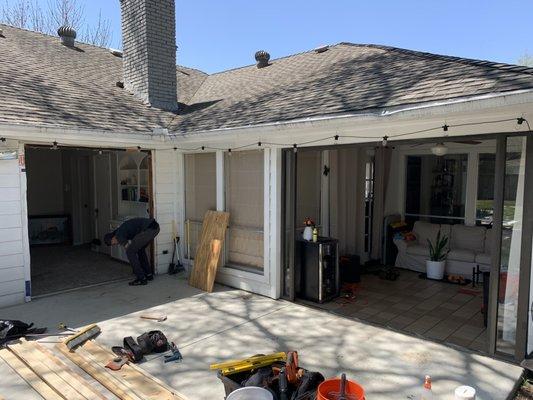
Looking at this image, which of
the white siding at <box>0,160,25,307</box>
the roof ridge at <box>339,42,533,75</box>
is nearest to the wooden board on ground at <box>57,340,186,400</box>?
the white siding at <box>0,160,25,307</box>

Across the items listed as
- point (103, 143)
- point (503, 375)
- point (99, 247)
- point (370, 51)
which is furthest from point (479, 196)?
point (99, 247)

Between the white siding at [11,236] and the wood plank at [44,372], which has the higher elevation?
the white siding at [11,236]

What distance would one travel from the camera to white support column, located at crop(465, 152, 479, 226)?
7348 millimetres

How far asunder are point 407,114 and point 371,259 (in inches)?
190

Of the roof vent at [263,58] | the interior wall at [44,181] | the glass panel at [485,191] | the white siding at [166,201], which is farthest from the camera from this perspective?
the interior wall at [44,181]

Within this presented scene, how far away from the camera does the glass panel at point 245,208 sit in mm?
6234

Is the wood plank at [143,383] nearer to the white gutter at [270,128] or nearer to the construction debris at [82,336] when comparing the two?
the construction debris at [82,336]

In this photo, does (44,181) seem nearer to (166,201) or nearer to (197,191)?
(166,201)

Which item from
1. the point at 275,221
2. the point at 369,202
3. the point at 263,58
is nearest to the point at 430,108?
the point at 275,221

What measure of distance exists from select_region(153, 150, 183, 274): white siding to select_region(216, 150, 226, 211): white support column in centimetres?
118

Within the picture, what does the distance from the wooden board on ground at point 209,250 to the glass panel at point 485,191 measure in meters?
4.84

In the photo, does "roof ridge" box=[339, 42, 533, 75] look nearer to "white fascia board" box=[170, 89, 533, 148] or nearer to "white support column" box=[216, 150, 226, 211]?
"white fascia board" box=[170, 89, 533, 148]

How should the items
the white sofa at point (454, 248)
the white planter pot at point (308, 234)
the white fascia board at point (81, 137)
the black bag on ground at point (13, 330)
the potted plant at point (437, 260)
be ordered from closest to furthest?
the black bag on ground at point (13, 330), the white fascia board at point (81, 137), the white planter pot at point (308, 234), the white sofa at point (454, 248), the potted plant at point (437, 260)

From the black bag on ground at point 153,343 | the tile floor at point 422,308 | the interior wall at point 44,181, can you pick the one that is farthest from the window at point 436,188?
the interior wall at point 44,181
